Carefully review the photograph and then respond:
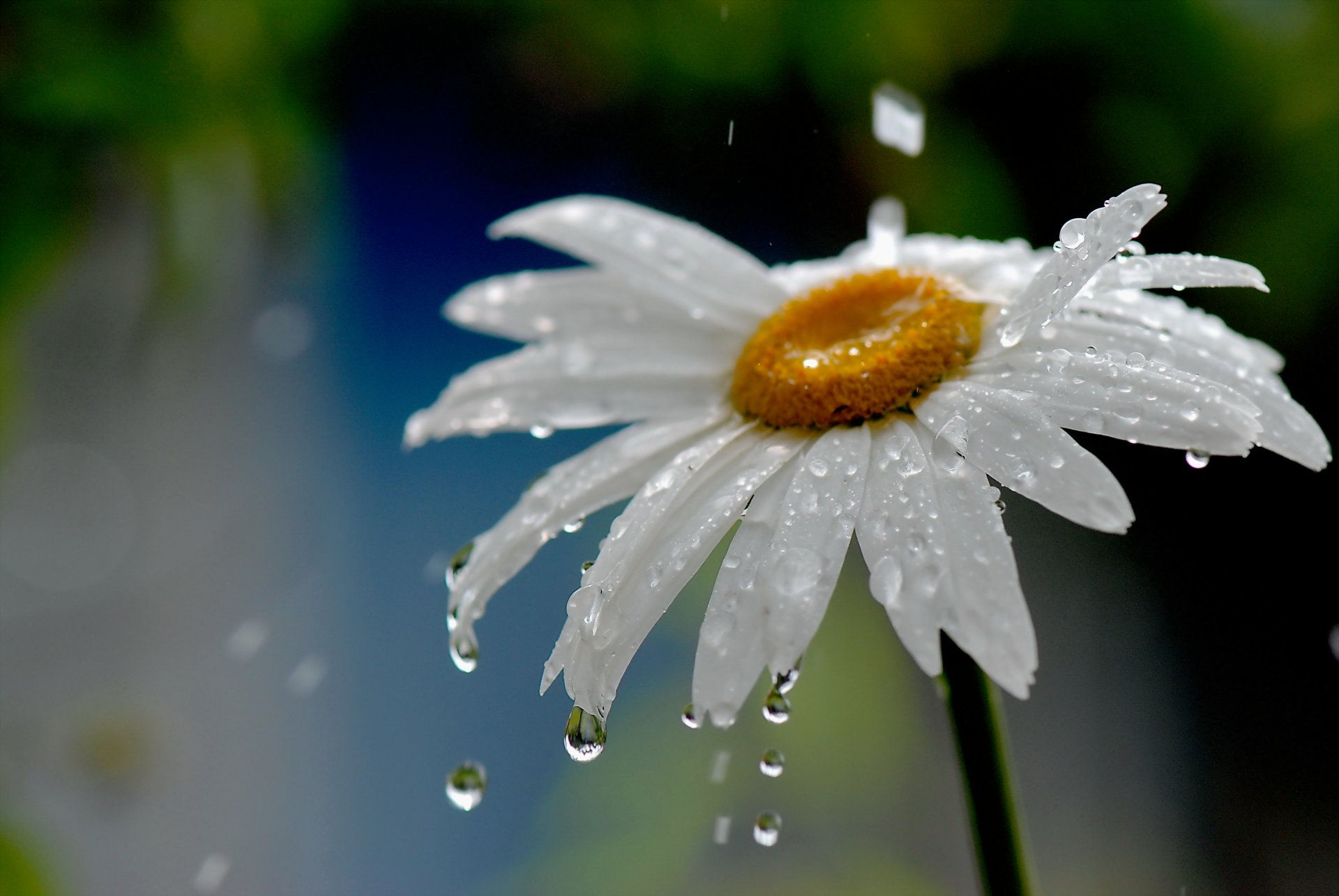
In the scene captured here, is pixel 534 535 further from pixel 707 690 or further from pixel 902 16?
pixel 902 16

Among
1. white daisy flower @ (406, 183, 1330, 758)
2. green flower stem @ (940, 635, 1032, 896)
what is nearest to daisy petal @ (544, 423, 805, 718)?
white daisy flower @ (406, 183, 1330, 758)

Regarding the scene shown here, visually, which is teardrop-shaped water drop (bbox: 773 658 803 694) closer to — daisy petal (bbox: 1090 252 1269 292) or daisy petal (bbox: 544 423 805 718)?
daisy petal (bbox: 544 423 805 718)

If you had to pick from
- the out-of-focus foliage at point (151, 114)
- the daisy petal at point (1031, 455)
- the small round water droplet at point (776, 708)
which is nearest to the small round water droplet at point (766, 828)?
the small round water droplet at point (776, 708)

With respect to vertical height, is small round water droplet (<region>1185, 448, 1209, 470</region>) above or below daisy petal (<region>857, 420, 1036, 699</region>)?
above

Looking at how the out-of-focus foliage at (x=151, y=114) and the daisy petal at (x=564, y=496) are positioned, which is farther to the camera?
the out-of-focus foliage at (x=151, y=114)

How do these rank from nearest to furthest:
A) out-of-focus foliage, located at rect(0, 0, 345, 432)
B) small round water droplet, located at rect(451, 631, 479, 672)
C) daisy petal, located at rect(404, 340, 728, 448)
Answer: small round water droplet, located at rect(451, 631, 479, 672) → daisy petal, located at rect(404, 340, 728, 448) → out-of-focus foliage, located at rect(0, 0, 345, 432)

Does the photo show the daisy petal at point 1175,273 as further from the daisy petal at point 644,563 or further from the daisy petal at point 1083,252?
the daisy petal at point 644,563
